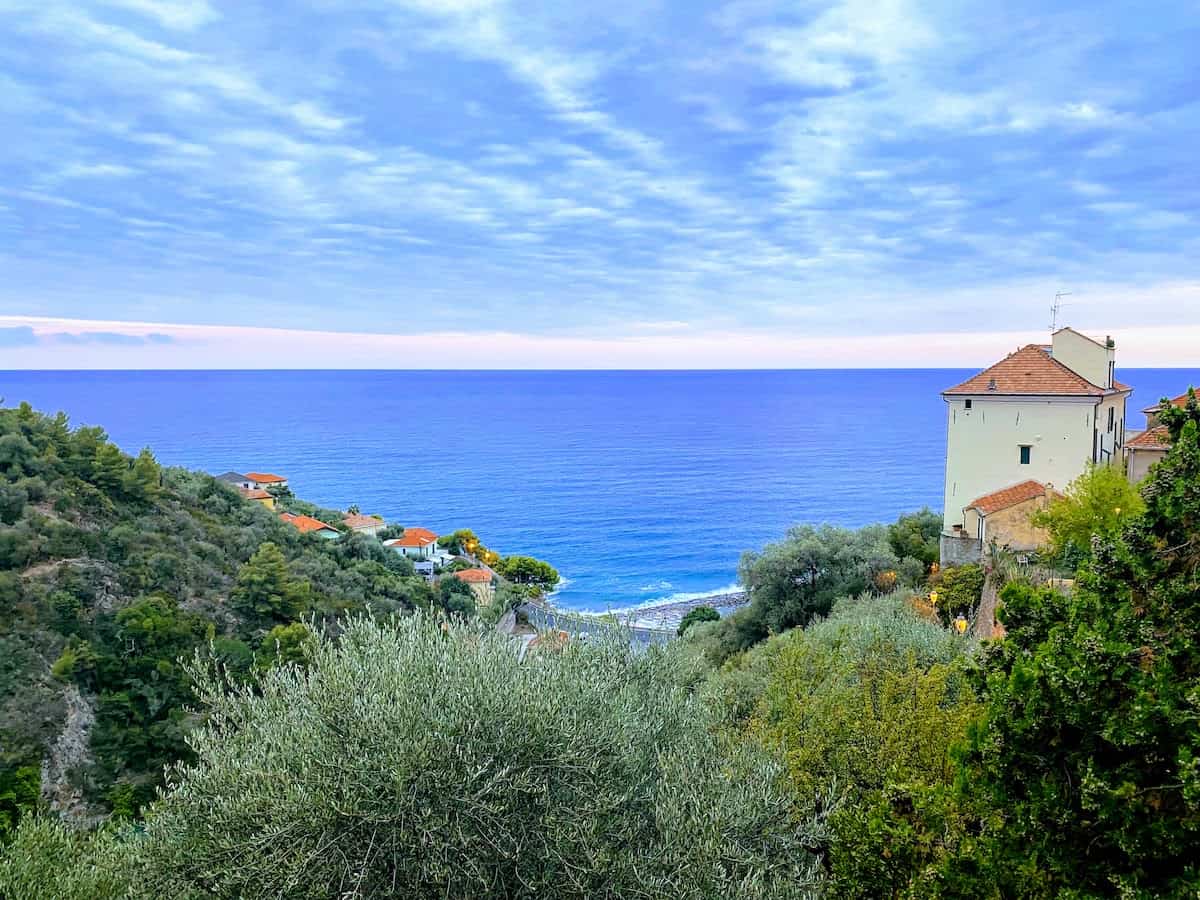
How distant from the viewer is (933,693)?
33.2 ft

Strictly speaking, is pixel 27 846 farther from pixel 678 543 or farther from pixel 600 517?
pixel 600 517

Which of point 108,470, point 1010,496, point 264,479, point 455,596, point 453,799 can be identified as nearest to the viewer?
point 453,799

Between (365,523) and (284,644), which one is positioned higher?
(284,644)

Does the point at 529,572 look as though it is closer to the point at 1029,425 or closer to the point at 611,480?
the point at 1029,425

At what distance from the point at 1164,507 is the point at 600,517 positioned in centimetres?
9141

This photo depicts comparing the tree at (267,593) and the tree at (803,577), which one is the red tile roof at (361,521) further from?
the tree at (803,577)

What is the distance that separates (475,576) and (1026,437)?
38.1 m

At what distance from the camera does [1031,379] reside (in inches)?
1063

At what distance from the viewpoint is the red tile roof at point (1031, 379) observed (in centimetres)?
2642

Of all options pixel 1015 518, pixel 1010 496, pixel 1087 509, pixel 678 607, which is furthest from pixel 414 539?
pixel 1087 509

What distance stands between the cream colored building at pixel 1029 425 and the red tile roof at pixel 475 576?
1356 inches

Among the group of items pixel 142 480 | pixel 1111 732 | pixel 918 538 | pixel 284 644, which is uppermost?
pixel 1111 732

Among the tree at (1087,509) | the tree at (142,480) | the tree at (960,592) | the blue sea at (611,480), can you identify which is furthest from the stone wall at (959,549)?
the blue sea at (611,480)

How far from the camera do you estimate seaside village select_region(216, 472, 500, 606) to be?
5447 centimetres
